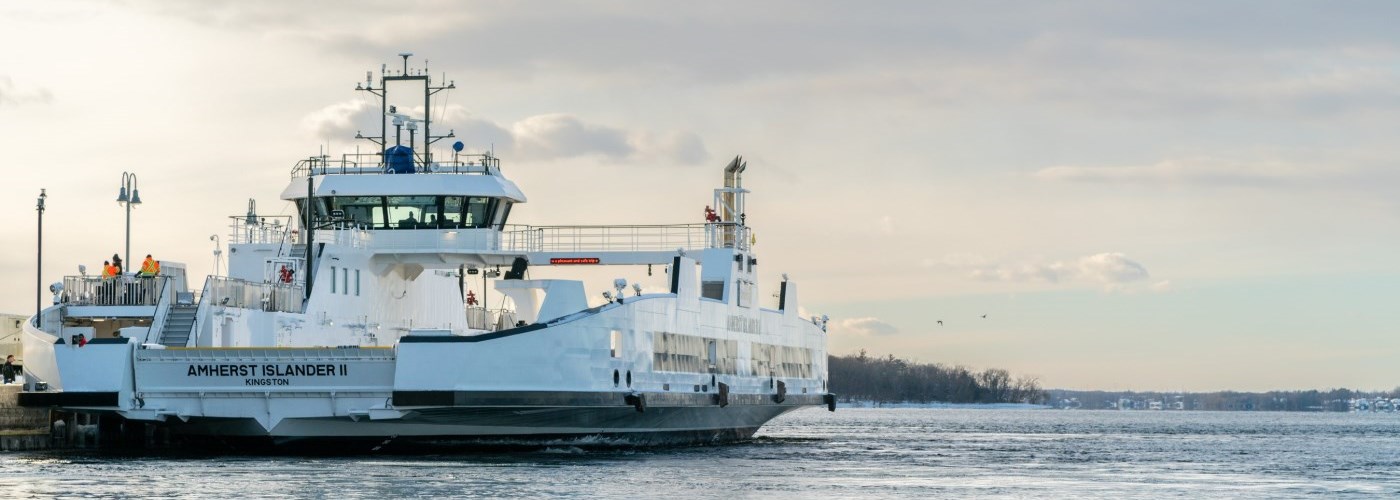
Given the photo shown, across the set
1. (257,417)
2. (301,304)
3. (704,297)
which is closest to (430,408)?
(257,417)

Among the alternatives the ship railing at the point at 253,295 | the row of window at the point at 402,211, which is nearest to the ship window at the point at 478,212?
the row of window at the point at 402,211

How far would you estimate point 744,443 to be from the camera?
167ft

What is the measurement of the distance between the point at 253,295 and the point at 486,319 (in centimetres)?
1361

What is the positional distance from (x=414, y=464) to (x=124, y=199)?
1347cm

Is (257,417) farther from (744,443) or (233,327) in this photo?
(744,443)

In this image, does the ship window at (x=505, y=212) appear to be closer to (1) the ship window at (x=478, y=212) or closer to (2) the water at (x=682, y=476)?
(1) the ship window at (x=478, y=212)

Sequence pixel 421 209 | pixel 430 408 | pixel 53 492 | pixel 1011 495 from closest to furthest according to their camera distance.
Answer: pixel 53 492 → pixel 1011 495 → pixel 430 408 → pixel 421 209

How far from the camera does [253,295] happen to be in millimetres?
39125

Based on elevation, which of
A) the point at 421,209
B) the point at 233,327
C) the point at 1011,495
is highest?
the point at 421,209

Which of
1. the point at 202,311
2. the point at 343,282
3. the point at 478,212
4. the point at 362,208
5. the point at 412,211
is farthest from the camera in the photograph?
the point at 478,212

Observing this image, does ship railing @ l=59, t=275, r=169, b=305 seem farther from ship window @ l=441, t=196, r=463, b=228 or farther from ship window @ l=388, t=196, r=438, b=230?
ship window @ l=441, t=196, r=463, b=228

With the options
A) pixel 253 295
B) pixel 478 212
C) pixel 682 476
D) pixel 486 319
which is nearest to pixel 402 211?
pixel 478 212

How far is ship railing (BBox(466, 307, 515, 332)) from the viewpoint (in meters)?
51.0

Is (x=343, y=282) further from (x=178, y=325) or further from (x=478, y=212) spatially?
(x=178, y=325)
